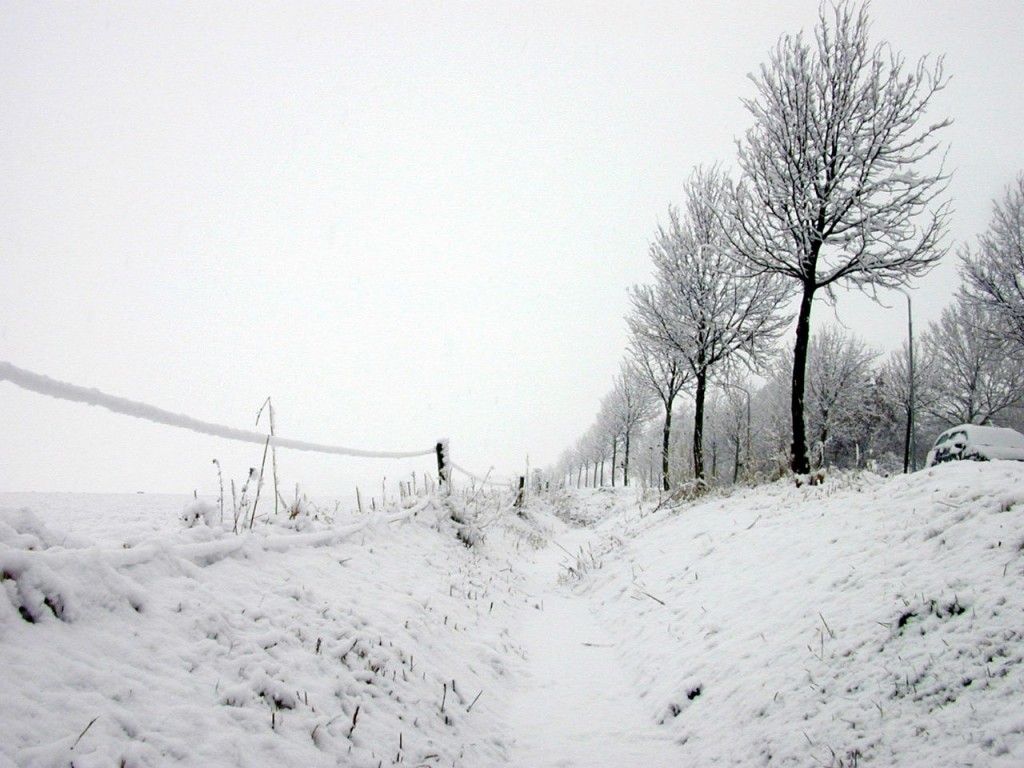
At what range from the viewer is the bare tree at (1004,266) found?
1457 centimetres

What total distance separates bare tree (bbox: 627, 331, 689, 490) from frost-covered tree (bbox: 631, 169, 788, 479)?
1.42 meters

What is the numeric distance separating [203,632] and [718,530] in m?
5.93

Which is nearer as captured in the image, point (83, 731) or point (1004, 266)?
point (83, 731)

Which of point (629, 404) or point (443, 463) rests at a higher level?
point (629, 404)

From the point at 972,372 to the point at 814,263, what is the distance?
64.8 ft

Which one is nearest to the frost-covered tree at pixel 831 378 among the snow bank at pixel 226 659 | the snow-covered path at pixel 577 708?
the snow-covered path at pixel 577 708

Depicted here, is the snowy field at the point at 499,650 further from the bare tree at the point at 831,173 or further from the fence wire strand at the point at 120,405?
the bare tree at the point at 831,173

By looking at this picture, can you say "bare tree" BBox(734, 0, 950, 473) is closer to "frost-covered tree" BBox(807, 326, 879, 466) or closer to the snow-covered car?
the snow-covered car

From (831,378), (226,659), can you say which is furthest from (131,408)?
(831,378)

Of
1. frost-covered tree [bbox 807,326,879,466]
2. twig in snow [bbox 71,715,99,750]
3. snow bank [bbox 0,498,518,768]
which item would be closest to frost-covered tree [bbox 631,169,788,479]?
snow bank [bbox 0,498,518,768]

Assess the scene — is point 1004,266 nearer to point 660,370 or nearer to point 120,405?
point 660,370

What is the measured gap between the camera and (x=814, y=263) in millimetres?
9609

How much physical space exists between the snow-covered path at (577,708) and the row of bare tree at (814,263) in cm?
444

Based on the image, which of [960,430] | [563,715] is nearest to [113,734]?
[563,715]
